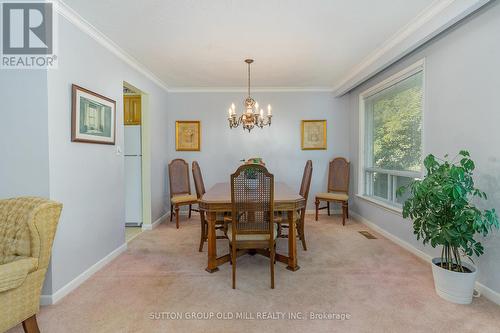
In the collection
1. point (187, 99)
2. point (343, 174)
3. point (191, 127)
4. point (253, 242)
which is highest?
point (187, 99)

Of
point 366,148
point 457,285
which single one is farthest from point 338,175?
point 457,285

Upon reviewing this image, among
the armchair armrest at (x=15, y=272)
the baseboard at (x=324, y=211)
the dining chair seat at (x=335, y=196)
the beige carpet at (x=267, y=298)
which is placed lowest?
the beige carpet at (x=267, y=298)

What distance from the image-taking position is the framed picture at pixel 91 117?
Result: 223 centimetres

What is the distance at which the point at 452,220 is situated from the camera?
194 cm

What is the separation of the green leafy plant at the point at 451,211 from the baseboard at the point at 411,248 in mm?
269

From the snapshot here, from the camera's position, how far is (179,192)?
4.48 metres

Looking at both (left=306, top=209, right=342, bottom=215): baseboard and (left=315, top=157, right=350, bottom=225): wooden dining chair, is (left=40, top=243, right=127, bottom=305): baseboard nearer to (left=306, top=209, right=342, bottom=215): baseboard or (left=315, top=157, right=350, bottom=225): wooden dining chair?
(left=315, top=157, right=350, bottom=225): wooden dining chair

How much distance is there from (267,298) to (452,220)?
1.58 metres

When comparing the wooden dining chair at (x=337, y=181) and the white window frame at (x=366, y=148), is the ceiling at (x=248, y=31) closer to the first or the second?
the white window frame at (x=366, y=148)

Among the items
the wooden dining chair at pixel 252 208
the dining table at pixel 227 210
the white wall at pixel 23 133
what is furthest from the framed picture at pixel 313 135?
the white wall at pixel 23 133

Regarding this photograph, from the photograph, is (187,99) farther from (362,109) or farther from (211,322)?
(211,322)

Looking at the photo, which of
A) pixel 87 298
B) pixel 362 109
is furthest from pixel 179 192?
pixel 362 109

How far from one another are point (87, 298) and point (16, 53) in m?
2.03

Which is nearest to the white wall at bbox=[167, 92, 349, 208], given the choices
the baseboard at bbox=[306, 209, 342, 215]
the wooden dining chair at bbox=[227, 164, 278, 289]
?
the baseboard at bbox=[306, 209, 342, 215]
